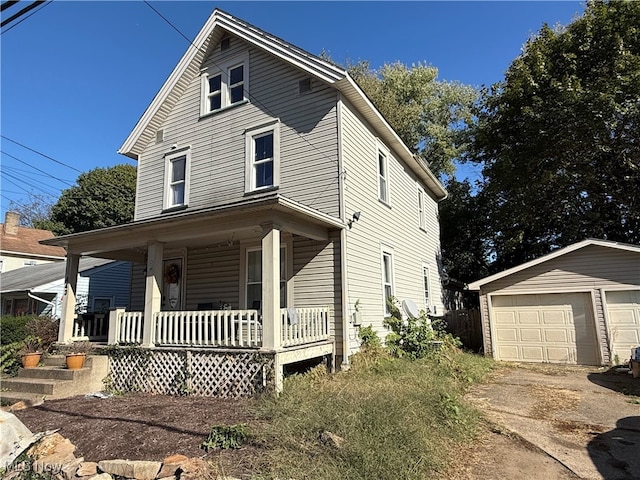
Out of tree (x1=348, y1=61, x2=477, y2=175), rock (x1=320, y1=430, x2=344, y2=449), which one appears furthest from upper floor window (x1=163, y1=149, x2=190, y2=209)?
tree (x1=348, y1=61, x2=477, y2=175)

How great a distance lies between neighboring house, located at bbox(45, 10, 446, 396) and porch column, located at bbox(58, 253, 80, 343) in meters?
0.07

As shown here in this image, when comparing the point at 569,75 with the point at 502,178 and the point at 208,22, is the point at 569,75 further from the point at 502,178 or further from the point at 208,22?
the point at 208,22

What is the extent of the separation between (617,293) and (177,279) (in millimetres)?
13019

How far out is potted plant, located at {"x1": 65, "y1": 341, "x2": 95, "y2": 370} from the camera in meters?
8.75

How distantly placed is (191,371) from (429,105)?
25.4 metres

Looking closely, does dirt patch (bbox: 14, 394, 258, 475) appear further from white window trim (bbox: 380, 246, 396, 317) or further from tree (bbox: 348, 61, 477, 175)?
tree (bbox: 348, 61, 477, 175)

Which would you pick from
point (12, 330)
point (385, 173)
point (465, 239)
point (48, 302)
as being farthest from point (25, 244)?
point (465, 239)

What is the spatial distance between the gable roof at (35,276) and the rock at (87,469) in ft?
51.1

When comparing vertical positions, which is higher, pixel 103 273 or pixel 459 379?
pixel 103 273

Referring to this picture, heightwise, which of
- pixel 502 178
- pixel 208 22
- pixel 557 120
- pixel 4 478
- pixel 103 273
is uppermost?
pixel 208 22

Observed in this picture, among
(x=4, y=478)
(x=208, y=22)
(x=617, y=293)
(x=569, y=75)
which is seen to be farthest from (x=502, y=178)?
(x=4, y=478)

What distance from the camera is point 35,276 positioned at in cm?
2119

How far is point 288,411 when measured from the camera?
5.90m

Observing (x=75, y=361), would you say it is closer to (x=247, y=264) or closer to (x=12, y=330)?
(x=247, y=264)
